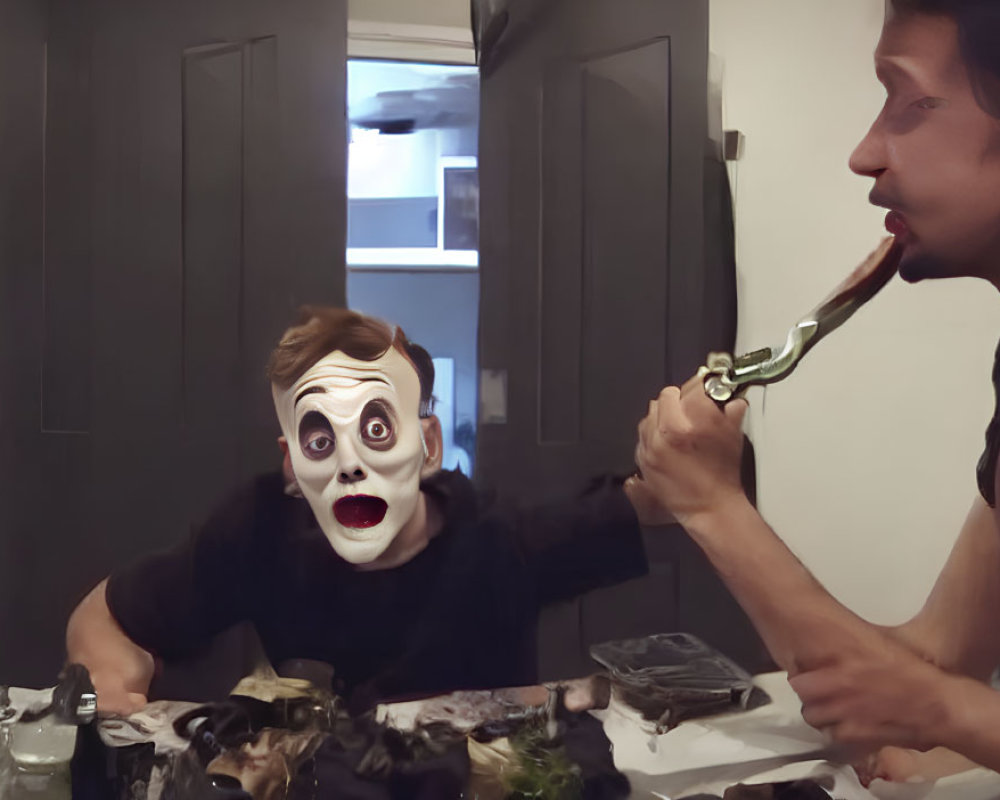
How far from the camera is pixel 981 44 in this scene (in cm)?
77

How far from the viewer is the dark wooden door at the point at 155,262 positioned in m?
0.78

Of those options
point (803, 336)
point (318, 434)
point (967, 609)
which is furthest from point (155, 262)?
point (967, 609)

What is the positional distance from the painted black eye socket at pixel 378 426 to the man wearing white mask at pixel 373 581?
0.07 ft

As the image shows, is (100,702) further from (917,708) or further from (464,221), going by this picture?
(917,708)

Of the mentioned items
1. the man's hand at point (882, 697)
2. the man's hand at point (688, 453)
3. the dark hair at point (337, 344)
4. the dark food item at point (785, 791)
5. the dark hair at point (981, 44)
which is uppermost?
the dark hair at point (981, 44)

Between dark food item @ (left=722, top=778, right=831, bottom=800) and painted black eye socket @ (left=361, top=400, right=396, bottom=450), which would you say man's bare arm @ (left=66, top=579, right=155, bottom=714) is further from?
dark food item @ (left=722, top=778, right=831, bottom=800)

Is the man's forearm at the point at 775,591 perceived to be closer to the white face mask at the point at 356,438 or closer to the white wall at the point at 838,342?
the white wall at the point at 838,342

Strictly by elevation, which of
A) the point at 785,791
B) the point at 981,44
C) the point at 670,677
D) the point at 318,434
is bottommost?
the point at 785,791

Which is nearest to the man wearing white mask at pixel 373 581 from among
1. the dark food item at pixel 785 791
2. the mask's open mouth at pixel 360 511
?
the mask's open mouth at pixel 360 511

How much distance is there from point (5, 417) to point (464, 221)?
459mm

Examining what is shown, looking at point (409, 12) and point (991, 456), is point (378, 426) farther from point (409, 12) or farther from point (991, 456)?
point (991, 456)

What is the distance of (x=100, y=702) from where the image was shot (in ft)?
2.61

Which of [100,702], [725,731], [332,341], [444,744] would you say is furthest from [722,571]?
[100,702]

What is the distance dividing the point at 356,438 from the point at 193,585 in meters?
0.21
